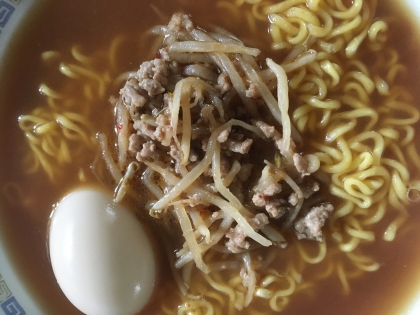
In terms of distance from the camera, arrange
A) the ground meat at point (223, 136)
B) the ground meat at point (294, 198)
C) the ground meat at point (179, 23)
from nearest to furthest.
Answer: the ground meat at point (223, 136) < the ground meat at point (294, 198) < the ground meat at point (179, 23)

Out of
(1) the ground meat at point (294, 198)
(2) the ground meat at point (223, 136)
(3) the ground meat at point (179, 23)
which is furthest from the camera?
(3) the ground meat at point (179, 23)

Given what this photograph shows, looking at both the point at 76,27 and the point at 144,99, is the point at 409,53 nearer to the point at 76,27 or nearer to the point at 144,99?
the point at 144,99

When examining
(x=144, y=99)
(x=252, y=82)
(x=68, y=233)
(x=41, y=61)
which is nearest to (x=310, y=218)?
(x=252, y=82)

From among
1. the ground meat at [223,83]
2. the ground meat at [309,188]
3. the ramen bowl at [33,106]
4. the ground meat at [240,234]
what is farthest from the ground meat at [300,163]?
the ramen bowl at [33,106]

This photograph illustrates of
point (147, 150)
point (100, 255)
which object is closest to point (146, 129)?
point (147, 150)

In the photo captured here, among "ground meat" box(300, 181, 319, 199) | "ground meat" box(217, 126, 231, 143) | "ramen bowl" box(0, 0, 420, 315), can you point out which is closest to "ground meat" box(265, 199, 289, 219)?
"ground meat" box(300, 181, 319, 199)

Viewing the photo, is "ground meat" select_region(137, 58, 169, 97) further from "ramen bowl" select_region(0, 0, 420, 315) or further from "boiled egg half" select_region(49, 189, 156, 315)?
"boiled egg half" select_region(49, 189, 156, 315)

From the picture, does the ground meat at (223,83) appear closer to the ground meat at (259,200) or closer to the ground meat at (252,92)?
the ground meat at (252,92)
